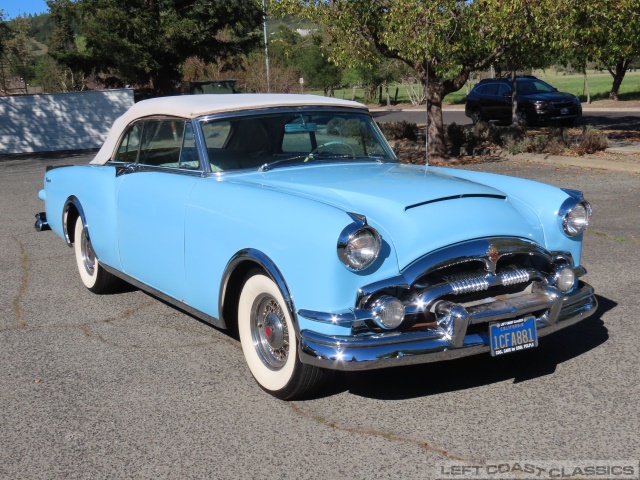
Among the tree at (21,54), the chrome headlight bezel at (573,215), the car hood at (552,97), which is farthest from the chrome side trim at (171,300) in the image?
the tree at (21,54)

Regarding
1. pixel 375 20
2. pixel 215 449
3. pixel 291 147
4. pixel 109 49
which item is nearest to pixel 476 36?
pixel 375 20

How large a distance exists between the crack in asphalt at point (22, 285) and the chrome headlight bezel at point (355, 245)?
3057 mm

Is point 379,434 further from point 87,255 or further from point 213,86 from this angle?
point 213,86

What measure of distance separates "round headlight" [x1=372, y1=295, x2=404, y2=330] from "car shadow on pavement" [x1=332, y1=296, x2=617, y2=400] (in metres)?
0.66

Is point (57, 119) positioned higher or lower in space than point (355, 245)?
higher

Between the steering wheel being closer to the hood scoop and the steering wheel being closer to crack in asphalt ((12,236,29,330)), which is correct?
the hood scoop

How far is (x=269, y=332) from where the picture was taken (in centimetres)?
423

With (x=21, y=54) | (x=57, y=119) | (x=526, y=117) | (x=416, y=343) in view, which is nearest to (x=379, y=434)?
(x=416, y=343)

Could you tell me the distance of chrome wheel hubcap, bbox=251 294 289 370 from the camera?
13.6 feet

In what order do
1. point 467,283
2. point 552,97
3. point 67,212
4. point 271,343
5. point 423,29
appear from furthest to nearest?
point 552,97
point 423,29
point 67,212
point 271,343
point 467,283

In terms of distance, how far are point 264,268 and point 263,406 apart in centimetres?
74

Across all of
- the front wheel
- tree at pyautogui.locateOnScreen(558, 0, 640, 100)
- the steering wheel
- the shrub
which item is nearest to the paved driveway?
the front wheel

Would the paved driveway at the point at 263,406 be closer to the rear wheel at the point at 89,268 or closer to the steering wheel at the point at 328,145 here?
the rear wheel at the point at 89,268

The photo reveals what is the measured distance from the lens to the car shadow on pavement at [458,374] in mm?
4254
